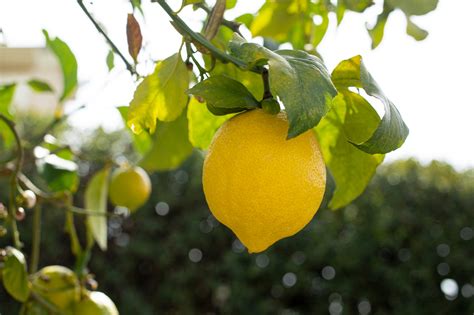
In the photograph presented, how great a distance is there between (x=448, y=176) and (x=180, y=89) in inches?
120

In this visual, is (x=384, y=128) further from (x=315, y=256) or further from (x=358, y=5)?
(x=315, y=256)

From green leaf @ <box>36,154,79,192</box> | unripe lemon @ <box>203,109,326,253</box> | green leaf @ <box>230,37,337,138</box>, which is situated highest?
green leaf @ <box>230,37,337,138</box>

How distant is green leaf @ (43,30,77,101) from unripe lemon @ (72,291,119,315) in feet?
1.48

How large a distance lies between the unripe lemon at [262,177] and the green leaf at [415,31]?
1.19ft

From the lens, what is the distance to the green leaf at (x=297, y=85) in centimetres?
50

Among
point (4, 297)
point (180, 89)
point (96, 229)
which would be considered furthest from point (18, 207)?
point (4, 297)

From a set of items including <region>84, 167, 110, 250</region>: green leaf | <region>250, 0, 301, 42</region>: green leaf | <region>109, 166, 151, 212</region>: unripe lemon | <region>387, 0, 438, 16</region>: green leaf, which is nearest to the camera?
<region>387, 0, 438, 16</region>: green leaf

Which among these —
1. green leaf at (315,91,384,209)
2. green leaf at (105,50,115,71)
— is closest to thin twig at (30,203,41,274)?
green leaf at (105,50,115,71)

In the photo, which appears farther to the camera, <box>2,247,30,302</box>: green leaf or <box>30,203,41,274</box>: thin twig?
<box>30,203,41,274</box>: thin twig

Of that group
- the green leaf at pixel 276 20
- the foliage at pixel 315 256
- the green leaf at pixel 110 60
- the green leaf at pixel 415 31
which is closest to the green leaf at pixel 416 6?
the green leaf at pixel 415 31

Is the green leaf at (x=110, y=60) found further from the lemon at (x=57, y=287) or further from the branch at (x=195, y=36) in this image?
the branch at (x=195, y=36)

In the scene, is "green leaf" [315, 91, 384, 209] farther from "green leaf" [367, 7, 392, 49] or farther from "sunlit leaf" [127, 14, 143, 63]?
"green leaf" [367, 7, 392, 49]

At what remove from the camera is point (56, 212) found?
3.66 m

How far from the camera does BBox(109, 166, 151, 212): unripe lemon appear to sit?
132 cm
